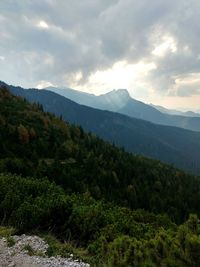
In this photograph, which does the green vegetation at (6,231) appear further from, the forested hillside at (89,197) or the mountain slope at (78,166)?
the mountain slope at (78,166)

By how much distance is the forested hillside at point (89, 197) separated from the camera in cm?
1173

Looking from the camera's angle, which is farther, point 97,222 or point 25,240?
point 97,222

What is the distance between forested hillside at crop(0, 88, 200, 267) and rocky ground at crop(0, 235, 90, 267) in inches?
37.3

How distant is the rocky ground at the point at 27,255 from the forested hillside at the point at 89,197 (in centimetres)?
95

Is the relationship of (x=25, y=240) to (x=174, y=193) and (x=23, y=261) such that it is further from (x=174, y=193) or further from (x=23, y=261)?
(x=174, y=193)

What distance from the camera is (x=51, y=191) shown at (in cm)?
2248

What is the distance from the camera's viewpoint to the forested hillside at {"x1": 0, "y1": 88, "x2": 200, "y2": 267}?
1173 cm

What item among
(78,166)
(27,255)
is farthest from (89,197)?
(78,166)

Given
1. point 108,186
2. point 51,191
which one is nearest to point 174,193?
point 108,186

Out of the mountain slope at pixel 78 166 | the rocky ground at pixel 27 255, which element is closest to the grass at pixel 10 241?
the rocky ground at pixel 27 255

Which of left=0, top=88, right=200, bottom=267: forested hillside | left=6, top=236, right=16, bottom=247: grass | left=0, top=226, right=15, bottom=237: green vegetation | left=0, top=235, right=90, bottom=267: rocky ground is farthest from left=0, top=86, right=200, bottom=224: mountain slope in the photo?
left=0, top=235, right=90, bottom=267: rocky ground

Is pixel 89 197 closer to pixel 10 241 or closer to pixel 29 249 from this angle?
pixel 10 241

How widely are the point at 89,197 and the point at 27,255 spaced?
12.4m

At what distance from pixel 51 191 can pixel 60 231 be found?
4555 mm
